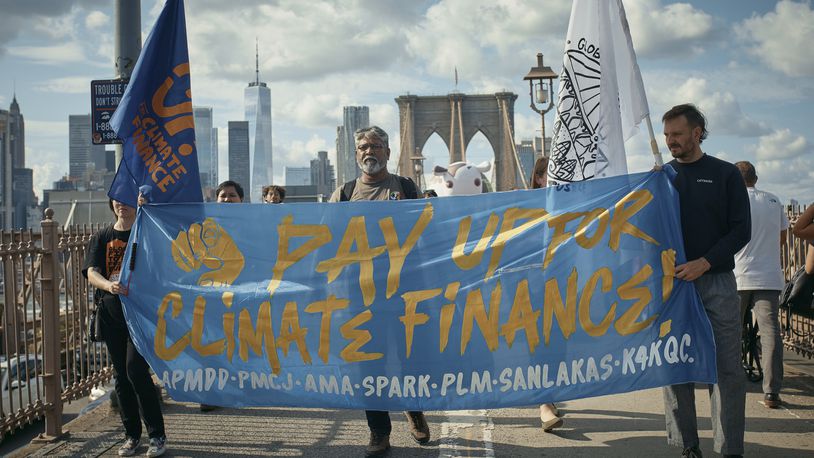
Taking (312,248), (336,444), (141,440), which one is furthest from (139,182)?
(336,444)

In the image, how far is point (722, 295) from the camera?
371cm

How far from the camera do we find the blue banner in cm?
379

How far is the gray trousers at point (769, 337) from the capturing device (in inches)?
196

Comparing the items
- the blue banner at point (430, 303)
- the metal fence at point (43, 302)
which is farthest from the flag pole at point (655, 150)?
the metal fence at point (43, 302)

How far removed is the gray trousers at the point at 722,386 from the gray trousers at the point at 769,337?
1.48 m

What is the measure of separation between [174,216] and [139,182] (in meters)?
0.28

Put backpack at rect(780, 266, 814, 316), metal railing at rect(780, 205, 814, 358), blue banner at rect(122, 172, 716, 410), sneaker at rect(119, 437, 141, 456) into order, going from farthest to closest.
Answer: metal railing at rect(780, 205, 814, 358) < backpack at rect(780, 266, 814, 316) < sneaker at rect(119, 437, 141, 456) < blue banner at rect(122, 172, 716, 410)

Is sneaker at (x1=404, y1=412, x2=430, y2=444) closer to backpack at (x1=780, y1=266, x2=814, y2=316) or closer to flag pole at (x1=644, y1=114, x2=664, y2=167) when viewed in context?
flag pole at (x1=644, y1=114, x2=664, y2=167)

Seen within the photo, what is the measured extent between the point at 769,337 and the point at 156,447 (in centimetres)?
400

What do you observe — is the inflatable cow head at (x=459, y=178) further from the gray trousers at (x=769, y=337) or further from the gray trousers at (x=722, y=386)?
the gray trousers at (x=722, y=386)

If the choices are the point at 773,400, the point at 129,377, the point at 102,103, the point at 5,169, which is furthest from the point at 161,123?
the point at 5,169

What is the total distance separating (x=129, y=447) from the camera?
4.29 metres

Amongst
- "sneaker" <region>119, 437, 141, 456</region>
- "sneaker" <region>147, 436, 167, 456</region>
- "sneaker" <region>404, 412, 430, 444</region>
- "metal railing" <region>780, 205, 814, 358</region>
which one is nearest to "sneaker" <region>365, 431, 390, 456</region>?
"sneaker" <region>404, 412, 430, 444</region>

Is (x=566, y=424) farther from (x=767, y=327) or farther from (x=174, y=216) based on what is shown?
(x=174, y=216)
